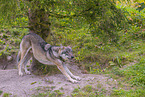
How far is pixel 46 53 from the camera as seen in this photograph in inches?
224

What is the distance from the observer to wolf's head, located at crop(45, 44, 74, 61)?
522 centimetres

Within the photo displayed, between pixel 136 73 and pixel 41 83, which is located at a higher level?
pixel 136 73

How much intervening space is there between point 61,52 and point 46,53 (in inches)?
25.6

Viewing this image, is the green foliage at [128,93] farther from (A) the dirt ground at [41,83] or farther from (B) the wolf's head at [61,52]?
(B) the wolf's head at [61,52]

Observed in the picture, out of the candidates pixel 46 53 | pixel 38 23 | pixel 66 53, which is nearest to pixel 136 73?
pixel 66 53

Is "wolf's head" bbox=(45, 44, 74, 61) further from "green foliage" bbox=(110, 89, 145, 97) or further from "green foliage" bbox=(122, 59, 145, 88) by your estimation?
"green foliage" bbox=(122, 59, 145, 88)

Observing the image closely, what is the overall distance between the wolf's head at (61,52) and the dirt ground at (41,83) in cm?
83

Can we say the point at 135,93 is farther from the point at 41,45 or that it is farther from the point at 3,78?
the point at 3,78

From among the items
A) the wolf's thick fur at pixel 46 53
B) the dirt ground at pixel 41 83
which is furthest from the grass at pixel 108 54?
the wolf's thick fur at pixel 46 53

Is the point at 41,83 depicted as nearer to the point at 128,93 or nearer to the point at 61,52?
the point at 61,52

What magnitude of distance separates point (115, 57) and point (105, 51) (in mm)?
1076

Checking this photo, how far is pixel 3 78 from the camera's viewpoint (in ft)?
19.8

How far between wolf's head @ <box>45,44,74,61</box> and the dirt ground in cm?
83

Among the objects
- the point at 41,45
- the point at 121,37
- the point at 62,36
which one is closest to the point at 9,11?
the point at 41,45
